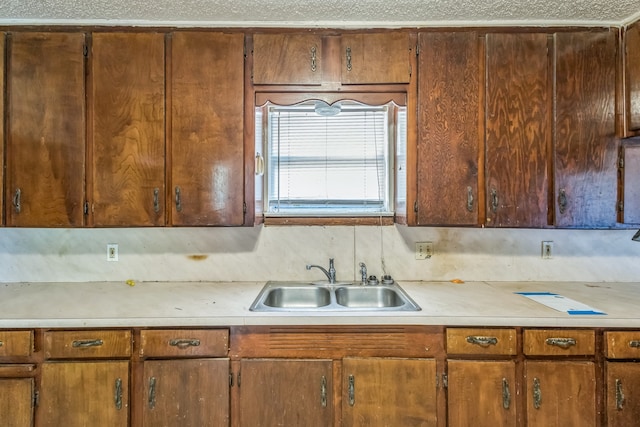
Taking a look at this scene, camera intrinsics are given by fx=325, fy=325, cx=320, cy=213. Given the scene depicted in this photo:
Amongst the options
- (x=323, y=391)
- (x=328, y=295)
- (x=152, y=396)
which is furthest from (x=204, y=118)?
(x=323, y=391)

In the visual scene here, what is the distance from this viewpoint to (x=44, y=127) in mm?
1628

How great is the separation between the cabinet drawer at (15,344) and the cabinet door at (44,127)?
0.54 meters

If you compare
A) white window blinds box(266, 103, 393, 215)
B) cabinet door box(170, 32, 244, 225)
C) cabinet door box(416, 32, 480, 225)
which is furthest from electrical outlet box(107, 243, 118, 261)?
cabinet door box(416, 32, 480, 225)

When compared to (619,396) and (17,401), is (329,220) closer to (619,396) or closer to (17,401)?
(619,396)

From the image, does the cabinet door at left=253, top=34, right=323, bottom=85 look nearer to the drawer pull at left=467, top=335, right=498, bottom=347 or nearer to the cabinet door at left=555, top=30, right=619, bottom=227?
the cabinet door at left=555, top=30, right=619, bottom=227

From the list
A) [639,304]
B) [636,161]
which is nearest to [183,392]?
[639,304]

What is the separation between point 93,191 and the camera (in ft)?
5.39

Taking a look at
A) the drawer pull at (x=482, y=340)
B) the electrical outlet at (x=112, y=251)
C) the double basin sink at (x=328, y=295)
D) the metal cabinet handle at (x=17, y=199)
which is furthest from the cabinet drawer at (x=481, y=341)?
the metal cabinet handle at (x=17, y=199)

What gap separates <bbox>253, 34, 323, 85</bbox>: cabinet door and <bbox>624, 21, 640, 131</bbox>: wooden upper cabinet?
155cm

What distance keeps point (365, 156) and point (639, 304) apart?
61.0 inches

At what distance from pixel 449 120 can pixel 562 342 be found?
44.0 inches

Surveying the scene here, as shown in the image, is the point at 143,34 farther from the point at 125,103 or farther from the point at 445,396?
the point at 445,396

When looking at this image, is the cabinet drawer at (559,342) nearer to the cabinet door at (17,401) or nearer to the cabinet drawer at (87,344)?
the cabinet drawer at (87,344)

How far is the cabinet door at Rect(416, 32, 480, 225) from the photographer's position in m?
1.66
